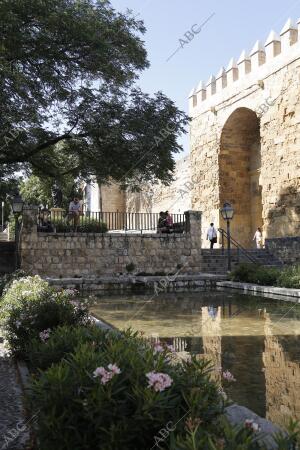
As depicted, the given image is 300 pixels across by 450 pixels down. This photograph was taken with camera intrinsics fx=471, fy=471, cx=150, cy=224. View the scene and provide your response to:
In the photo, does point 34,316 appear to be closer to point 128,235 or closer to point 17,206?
point 17,206

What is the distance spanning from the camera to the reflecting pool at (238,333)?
4145 millimetres

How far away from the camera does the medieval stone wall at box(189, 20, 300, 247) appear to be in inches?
763

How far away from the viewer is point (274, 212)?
20.4 m

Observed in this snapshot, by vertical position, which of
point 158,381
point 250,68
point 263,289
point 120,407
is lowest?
point 263,289

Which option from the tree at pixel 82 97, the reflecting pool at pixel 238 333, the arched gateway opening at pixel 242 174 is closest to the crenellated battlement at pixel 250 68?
the arched gateway opening at pixel 242 174

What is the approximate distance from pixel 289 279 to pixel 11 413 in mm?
10580

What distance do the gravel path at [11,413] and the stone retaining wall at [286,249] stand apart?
15210mm

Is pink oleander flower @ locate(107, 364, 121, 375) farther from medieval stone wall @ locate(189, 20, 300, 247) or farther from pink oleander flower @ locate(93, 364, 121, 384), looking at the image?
medieval stone wall @ locate(189, 20, 300, 247)

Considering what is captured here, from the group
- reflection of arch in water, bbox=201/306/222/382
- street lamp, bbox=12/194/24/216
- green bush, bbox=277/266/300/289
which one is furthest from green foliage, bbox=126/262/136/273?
reflection of arch in water, bbox=201/306/222/382

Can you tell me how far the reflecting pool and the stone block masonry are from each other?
4.49m

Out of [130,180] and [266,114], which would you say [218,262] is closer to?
→ [130,180]

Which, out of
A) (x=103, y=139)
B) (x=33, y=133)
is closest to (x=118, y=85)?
(x=103, y=139)

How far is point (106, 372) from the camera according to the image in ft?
7.48

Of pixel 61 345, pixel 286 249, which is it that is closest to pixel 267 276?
pixel 286 249
